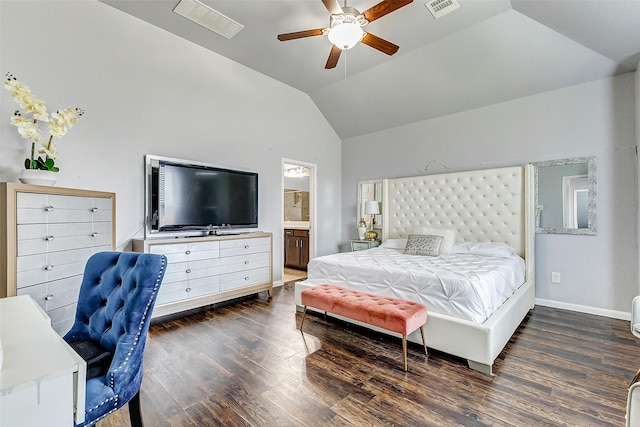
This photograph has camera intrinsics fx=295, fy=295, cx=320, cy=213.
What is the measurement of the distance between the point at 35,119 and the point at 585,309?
590 cm

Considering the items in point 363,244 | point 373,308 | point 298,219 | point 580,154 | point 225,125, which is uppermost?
point 225,125

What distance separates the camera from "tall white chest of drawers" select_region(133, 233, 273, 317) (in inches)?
125

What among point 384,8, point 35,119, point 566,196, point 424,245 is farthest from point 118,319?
point 566,196

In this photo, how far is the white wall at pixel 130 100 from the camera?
8.79 feet

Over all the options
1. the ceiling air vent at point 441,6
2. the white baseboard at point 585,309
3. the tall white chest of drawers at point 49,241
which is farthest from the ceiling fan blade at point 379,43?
the white baseboard at point 585,309

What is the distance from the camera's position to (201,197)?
3.67 m

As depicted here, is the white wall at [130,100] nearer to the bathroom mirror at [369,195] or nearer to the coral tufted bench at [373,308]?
the bathroom mirror at [369,195]

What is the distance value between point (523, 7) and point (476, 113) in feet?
4.97

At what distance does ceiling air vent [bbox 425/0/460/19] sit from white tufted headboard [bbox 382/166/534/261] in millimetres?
2091

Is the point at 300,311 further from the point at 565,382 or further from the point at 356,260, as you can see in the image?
the point at 565,382

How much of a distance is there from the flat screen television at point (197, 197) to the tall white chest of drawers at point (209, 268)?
0.25 metres

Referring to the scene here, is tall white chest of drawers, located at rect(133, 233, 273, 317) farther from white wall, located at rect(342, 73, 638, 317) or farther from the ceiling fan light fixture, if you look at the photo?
white wall, located at rect(342, 73, 638, 317)

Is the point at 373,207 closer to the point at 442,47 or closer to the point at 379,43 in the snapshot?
the point at 442,47

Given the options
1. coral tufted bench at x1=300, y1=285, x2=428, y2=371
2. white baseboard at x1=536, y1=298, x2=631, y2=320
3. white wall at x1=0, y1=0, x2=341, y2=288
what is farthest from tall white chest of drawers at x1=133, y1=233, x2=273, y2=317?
white baseboard at x1=536, y1=298, x2=631, y2=320
